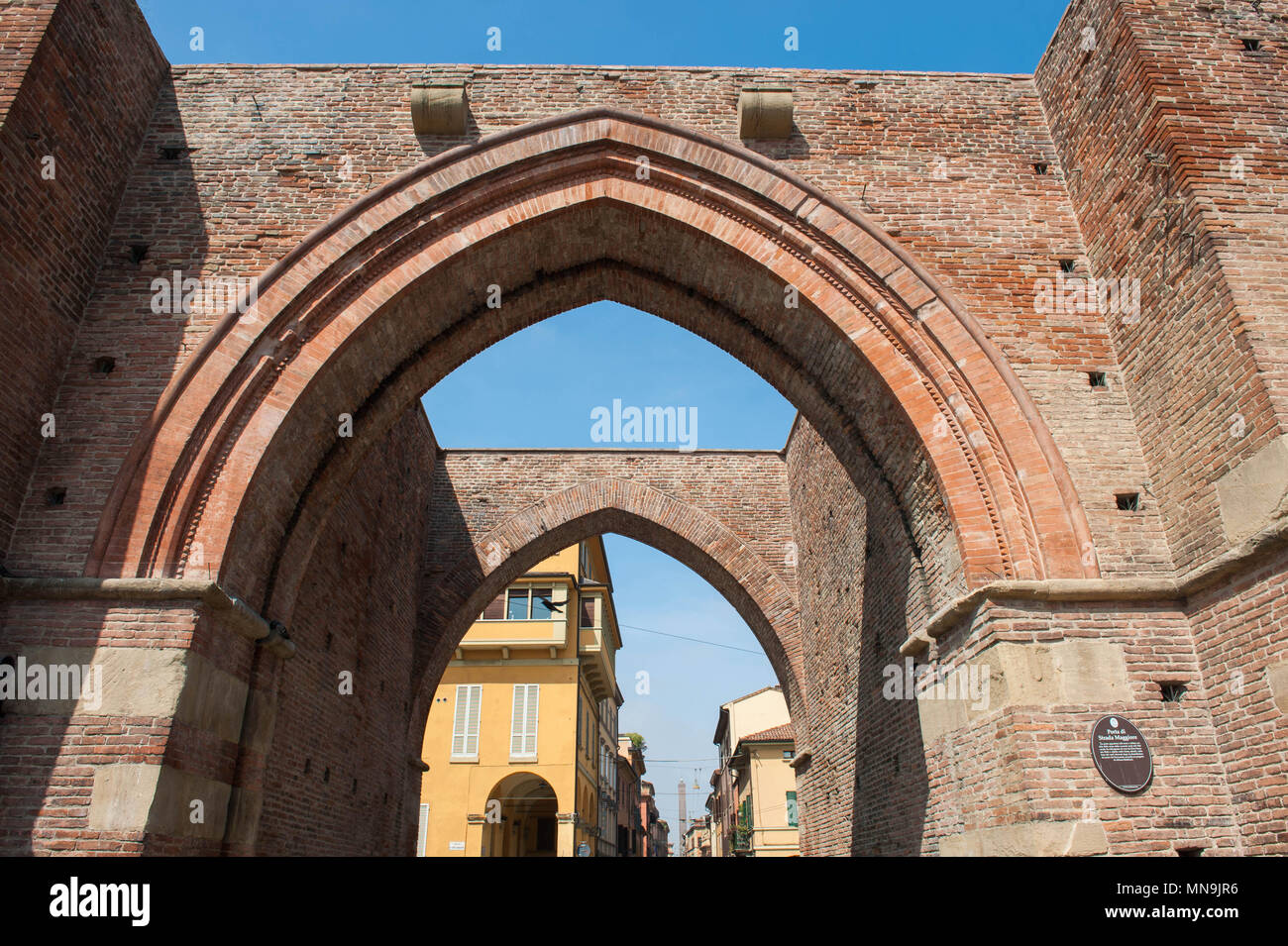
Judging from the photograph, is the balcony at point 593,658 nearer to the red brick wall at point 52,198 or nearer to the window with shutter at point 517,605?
the window with shutter at point 517,605

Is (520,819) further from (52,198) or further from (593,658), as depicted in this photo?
(52,198)

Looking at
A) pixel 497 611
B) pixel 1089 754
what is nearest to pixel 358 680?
pixel 1089 754

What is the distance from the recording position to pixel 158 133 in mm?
7383

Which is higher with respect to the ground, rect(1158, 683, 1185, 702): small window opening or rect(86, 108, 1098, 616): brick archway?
rect(86, 108, 1098, 616): brick archway

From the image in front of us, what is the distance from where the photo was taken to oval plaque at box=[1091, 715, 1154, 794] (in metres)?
5.28

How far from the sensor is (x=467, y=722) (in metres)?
19.5

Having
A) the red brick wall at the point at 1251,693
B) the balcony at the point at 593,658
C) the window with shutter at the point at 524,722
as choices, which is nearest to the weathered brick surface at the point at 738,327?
the red brick wall at the point at 1251,693

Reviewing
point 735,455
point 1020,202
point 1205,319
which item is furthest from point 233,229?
point 735,455

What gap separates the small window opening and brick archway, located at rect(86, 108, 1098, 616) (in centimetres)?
90

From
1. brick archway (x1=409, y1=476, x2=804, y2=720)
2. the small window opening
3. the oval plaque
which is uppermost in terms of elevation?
brick archway (x1=409, y1=476, x2=804, y2=720)

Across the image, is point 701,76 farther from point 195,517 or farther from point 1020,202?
point 195,517

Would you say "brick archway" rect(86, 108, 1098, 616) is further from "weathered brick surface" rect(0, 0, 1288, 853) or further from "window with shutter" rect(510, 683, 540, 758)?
"window with shutter" rect(510, 683, 540, 758)

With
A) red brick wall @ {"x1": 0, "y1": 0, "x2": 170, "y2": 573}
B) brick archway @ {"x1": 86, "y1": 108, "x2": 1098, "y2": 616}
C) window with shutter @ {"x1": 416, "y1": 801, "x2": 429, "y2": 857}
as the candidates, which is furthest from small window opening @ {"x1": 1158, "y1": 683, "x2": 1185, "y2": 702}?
window with shutter @ {"x1": 416, "y1": 801, "x2": 429, "y2": 857}

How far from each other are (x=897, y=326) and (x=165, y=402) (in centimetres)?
556
